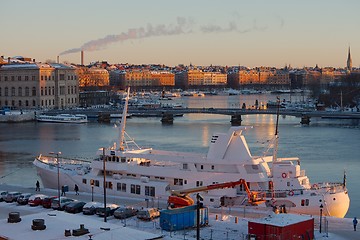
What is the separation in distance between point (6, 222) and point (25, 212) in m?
2.96

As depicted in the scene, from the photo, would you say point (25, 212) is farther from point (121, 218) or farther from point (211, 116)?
point (211, 116)

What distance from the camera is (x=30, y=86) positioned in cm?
6203

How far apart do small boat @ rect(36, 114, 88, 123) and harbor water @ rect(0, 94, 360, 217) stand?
1026 millimetres

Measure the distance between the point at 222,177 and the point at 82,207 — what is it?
376 cm

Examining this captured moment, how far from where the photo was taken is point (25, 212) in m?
15.2

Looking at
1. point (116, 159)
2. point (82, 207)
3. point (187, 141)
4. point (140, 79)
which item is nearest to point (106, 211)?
point (82, 207)

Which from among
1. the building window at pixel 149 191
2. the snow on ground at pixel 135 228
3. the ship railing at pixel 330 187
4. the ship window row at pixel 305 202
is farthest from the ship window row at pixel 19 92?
the ship window row at pixel 305 202

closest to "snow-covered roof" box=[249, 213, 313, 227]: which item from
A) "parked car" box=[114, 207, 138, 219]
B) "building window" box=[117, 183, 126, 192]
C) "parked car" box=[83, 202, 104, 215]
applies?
"parked car" box=[114, 207, 138, 219]

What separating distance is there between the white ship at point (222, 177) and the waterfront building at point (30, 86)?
44.3 metres

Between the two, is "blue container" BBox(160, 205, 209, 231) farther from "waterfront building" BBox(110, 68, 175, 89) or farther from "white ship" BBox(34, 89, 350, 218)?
"waterfront building" BBox(110, 68, 175, 89)

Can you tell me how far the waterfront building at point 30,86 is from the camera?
204ft

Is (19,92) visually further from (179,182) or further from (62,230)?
(62,230)

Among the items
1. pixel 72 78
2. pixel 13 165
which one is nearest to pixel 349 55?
pixel 72 78

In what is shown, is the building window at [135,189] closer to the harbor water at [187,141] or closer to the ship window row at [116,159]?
the ship window row at [116,159]
